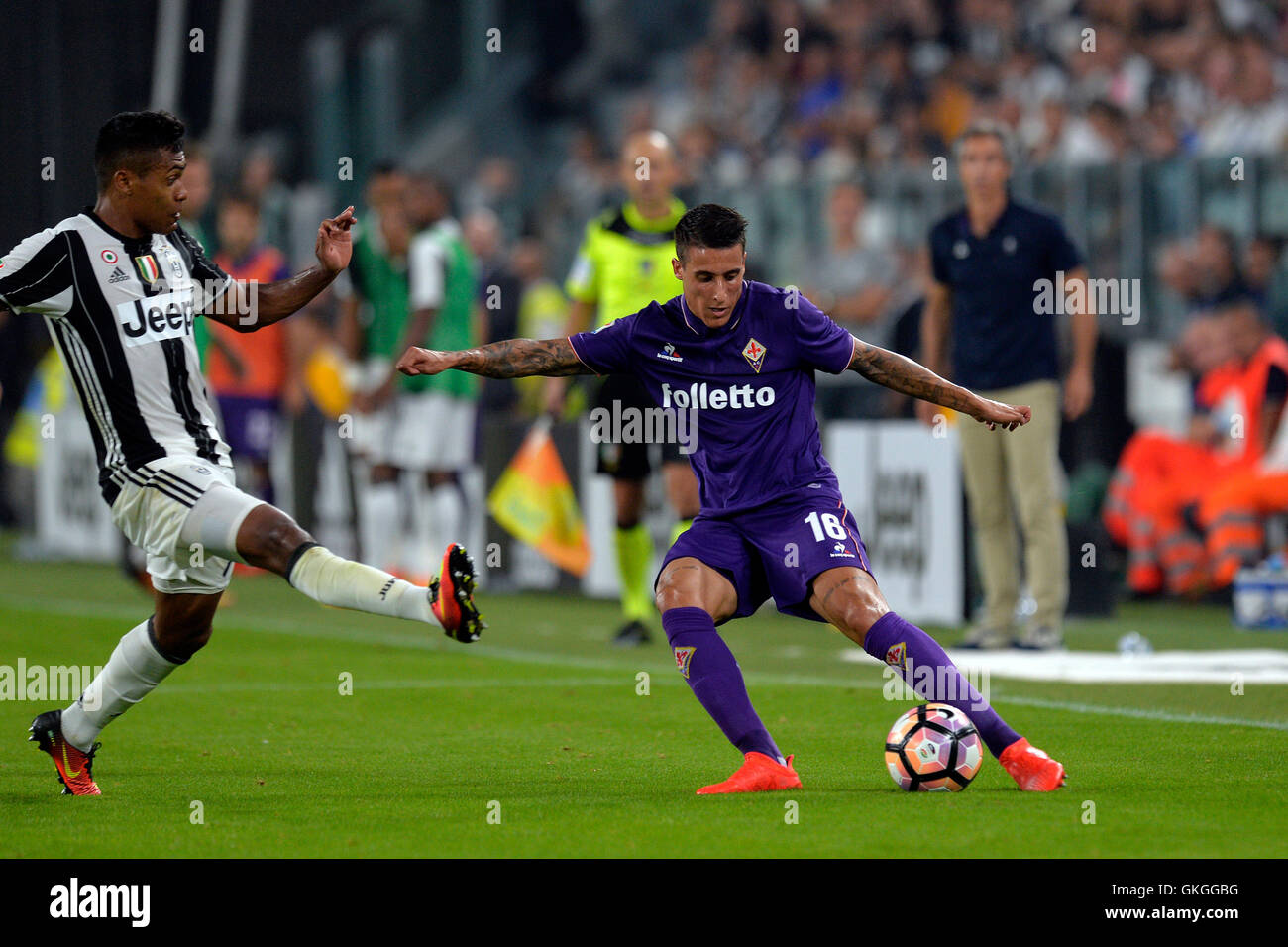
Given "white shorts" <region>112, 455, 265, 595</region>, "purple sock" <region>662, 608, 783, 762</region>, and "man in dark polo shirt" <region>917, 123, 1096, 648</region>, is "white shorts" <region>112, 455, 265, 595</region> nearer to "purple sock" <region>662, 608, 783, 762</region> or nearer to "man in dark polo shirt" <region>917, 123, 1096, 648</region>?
"purple sock" <region>662, 608, 783, 762</region>

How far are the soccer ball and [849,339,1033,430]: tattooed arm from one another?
87 cm

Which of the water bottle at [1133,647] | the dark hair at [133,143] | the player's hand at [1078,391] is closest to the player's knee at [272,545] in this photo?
the dark hair at [133,143]

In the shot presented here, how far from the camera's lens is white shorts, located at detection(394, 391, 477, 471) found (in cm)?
1289

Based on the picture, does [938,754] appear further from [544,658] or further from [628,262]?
[628,262]

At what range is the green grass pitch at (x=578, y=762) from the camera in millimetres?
5293

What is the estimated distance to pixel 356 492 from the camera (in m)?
14.9

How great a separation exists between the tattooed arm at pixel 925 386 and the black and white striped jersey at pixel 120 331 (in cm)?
203

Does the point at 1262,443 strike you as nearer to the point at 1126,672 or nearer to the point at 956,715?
the point at 1126,672

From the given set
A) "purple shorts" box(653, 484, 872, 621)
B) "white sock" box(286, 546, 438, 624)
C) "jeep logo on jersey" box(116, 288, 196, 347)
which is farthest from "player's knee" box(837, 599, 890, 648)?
"jeep logo on jersey" box(116, 288, 196, 347)

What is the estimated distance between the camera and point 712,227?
6.11m

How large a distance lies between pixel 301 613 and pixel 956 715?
296 inches

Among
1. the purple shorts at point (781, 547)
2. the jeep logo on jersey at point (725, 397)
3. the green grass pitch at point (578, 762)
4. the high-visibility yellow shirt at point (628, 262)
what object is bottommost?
the green grass pitch at point (578, 762)

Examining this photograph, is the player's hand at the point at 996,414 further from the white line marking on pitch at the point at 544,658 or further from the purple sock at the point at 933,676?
the white line marking on pitch at the point at 544,658
